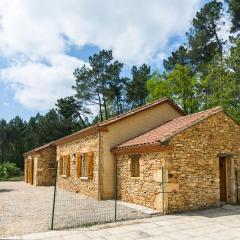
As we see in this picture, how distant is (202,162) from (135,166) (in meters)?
3.07

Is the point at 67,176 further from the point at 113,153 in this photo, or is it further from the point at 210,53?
the point at 210,53

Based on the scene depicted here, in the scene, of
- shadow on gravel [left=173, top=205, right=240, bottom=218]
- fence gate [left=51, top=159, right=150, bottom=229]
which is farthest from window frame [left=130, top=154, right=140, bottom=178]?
shadow on gravel [left=173, top=205, right=240, bottom=218]

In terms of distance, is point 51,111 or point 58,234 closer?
point 58,234

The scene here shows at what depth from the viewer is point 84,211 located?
12336 mm

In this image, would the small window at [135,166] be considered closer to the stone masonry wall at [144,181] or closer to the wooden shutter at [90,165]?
the stone masonry wall at [144,181]

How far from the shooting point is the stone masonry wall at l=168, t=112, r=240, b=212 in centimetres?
1214

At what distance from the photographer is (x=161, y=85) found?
3594 cm

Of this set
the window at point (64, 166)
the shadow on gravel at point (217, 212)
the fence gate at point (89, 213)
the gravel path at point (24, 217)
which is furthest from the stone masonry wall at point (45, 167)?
the shadow on gravel at point (217, 212)

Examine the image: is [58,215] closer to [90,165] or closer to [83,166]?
[90,165]

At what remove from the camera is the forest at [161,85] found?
2620cm

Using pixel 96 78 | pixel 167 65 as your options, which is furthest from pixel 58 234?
pixel 96 78

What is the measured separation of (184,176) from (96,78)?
34.0 meters

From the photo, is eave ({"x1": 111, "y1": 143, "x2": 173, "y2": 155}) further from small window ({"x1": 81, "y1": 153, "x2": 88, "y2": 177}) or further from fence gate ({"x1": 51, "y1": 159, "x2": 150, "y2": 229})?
small window ({"x1": 81, "y1": 153, "x2": 88, "y2": 177})

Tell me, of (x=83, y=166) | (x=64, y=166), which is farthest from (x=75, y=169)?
(x=64, y=166)
